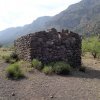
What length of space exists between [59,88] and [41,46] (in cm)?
537

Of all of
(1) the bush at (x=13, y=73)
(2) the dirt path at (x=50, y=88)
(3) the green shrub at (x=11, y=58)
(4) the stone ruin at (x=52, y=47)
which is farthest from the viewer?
(3) the green shrub at (x=11, y=58)

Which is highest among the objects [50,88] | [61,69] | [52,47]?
[52,47]

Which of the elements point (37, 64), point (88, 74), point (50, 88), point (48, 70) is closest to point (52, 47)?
point (37, 64)

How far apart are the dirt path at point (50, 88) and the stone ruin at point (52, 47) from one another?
2.33 meters

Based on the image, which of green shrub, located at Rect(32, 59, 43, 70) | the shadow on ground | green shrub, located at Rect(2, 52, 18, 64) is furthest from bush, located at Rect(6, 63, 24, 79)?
green shrub, located at Rect(2, 52, 18, 64)

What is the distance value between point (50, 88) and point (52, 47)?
550 centimetres

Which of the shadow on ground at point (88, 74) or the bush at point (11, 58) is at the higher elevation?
the bush at point (11, 58)

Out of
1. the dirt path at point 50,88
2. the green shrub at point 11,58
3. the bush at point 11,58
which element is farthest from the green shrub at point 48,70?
the bush at point 11,58

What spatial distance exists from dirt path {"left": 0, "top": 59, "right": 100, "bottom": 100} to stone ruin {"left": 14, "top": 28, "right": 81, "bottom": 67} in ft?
7.63

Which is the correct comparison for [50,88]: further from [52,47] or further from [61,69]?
[52,47]

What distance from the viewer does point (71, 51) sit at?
70.7ft

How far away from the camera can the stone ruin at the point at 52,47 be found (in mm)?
20391

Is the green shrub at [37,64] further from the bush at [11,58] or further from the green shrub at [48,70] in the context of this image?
the bush at [11,58]

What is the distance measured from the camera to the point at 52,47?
20688mm
